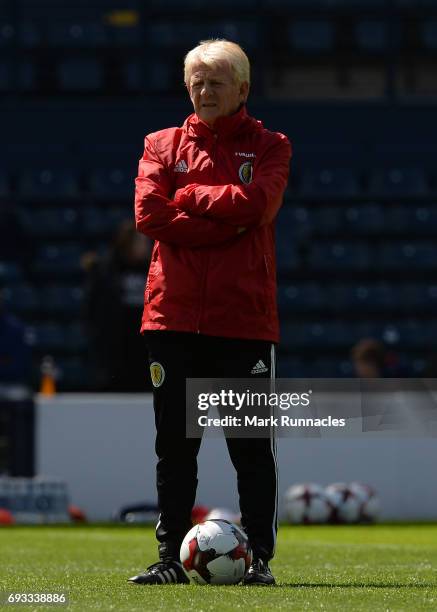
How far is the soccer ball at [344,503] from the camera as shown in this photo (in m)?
10.5

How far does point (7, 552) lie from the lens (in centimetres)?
677

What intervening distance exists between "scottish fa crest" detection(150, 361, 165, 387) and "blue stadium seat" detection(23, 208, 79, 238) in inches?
481

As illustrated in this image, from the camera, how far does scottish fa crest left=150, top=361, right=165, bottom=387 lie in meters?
4.54


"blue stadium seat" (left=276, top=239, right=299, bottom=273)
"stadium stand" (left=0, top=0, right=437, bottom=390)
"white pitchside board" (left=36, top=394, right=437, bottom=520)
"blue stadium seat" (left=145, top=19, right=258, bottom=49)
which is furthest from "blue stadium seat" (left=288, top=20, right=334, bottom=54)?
"white pitchside board" (left=36, top=394, right=437, bottom=520)

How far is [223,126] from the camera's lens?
458cm

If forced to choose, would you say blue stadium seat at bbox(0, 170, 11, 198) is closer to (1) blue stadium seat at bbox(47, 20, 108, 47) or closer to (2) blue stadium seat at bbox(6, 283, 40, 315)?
(2) blue stadium seat at bbox(6, 283, 40, 315)

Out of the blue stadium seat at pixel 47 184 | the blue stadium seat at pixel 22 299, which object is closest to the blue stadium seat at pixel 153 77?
the blue stadium seat at pixel 47 184

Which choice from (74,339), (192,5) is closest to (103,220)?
(74,339)

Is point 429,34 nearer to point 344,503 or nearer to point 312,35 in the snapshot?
point 312,35

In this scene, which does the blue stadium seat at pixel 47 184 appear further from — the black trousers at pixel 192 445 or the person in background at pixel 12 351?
the black trousers at pixel 192 445

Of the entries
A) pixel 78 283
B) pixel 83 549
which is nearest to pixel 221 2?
pixel 78 283

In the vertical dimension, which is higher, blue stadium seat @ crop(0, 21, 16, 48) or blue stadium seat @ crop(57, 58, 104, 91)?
blue stadium seat @ crop(0, 21, 16, 48)

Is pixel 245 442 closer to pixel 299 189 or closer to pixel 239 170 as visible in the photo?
pixel 239 170

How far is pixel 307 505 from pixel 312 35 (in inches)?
357
